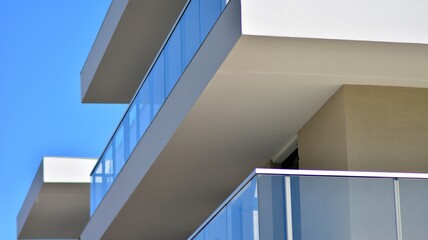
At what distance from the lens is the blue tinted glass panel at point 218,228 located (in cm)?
1256

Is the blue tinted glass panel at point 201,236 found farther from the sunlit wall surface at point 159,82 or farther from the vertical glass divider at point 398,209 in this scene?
the vertical glass divider at point 398,209

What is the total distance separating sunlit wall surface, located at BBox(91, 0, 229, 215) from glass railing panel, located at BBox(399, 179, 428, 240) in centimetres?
266

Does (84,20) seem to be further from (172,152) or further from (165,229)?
(172,152)

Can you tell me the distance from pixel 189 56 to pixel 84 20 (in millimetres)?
35987

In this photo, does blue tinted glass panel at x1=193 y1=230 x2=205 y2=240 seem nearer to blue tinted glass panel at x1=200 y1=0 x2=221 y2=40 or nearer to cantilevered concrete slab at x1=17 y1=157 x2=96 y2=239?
blue tinted glass panel at x1=200 y1=0 x2=221 y2=40

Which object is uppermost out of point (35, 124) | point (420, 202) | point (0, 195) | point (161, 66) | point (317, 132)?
point (35, 124)

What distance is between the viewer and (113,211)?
19016mm

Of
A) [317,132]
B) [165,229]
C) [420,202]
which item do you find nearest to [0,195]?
[165,229]

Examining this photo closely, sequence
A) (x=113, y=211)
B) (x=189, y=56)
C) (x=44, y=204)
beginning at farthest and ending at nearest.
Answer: (x=44, y=204), (x=113, y=211), (x=189, y=56)

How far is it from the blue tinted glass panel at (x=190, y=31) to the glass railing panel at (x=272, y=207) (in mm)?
3039

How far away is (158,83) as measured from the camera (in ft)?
52.9

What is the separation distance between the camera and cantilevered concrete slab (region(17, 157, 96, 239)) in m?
27.0

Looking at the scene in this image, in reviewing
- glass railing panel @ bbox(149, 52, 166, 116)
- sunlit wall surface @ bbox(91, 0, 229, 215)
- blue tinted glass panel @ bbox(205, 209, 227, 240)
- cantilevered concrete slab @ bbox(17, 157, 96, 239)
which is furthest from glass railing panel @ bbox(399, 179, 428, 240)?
cantilevered concrete slab @ bbox(17, 157, 96, 239)

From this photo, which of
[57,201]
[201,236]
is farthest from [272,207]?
[57,201]
